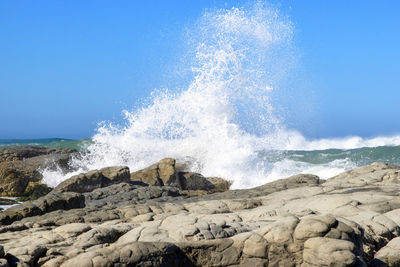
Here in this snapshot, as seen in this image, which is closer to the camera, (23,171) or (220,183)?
(23,171)

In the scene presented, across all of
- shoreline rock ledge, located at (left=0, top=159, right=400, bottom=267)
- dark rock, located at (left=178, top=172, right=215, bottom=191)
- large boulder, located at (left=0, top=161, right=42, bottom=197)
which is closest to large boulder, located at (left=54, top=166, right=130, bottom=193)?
dark rock, located at (left=178, top=172, right=215, bottom=191)

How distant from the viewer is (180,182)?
1472 cm

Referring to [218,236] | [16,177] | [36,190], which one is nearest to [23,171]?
[16,177]

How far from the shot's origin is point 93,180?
13.3 meters

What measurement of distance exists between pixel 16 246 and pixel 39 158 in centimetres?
1298

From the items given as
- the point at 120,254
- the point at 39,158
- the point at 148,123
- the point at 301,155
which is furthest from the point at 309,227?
the point at 301,155

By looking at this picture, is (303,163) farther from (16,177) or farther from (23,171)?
(16,177)

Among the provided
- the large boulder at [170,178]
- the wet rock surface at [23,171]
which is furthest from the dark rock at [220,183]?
the wet rock surface at [23,171]

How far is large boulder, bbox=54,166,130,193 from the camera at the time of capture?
12977 millimetres

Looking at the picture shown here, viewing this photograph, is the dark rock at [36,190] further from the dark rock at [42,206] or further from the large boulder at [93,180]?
the dark rock at [42,206]

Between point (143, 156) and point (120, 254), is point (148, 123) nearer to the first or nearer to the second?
point (143, 156)

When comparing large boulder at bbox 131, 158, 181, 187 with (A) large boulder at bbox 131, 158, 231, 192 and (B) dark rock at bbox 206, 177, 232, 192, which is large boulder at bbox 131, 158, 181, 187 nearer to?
(A) large boulder at bbox 131, 158, 231, 192

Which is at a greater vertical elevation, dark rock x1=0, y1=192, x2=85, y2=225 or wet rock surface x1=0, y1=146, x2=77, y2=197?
wet rock surface x1=0, y1=146, x2=77, y2=197

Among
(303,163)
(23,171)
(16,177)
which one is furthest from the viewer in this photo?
(303,163)
